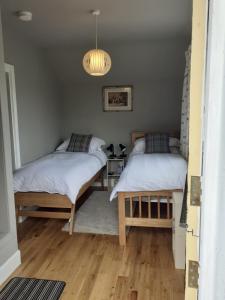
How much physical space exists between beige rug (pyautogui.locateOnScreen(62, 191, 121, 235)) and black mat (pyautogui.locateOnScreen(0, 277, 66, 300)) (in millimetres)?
999

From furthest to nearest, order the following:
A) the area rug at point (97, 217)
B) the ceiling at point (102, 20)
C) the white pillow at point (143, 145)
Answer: the white pillow at point (143, 145)
the area rug at point (97, 217)
the ceiling at point (102, 20)

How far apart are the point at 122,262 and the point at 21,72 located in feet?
9.11

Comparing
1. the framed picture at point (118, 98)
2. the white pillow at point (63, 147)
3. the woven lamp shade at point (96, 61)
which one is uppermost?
A: the woven lamp shade at point (96, 61)

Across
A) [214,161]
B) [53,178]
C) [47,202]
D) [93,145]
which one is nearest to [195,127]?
[214,161]

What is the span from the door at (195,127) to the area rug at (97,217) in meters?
2.18

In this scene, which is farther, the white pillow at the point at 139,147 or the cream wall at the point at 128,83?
the white pillow at the point at 139,147

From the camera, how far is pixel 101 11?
2.83 metres

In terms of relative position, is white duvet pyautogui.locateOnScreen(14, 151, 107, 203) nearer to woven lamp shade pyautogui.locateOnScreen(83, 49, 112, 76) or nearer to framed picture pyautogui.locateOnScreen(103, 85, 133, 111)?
woven lamp shade pyautogui.locateOnScreen(83, 49, 112, 76)

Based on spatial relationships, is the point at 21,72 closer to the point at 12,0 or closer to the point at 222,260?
the point at 12,0

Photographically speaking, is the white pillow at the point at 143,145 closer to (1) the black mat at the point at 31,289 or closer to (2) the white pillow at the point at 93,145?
(2) the white pillow at the point at 93,145

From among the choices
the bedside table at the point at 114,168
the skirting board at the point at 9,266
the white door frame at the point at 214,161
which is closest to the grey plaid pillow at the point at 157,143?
the bedside table at the point at 114,168

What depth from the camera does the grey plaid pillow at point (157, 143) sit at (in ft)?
13.9

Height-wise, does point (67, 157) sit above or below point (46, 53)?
below

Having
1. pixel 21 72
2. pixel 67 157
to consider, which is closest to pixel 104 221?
pixel 67 157
